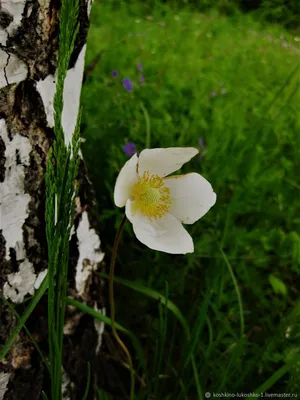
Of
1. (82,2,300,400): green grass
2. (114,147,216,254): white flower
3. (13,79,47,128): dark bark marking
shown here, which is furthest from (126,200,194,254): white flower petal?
(13,79,47,128): dark bark marking

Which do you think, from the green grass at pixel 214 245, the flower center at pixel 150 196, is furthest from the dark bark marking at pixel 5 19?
the green grass at pixel 214 245

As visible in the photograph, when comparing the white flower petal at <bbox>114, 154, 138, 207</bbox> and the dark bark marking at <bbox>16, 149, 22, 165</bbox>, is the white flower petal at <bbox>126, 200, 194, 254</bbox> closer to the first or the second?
the white flower petal at <bbox>114, 154, 138, 207</bbox>

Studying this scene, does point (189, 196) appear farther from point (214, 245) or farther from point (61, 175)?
point (214, 245)

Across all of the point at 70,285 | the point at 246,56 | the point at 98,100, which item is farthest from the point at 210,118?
the point at 246,56

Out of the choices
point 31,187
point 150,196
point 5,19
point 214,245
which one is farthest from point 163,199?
point 214,245

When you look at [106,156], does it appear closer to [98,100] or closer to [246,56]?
[98,100]

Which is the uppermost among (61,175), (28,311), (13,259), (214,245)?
(61,175)

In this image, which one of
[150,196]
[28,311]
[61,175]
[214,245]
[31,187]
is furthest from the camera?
[214,245]
